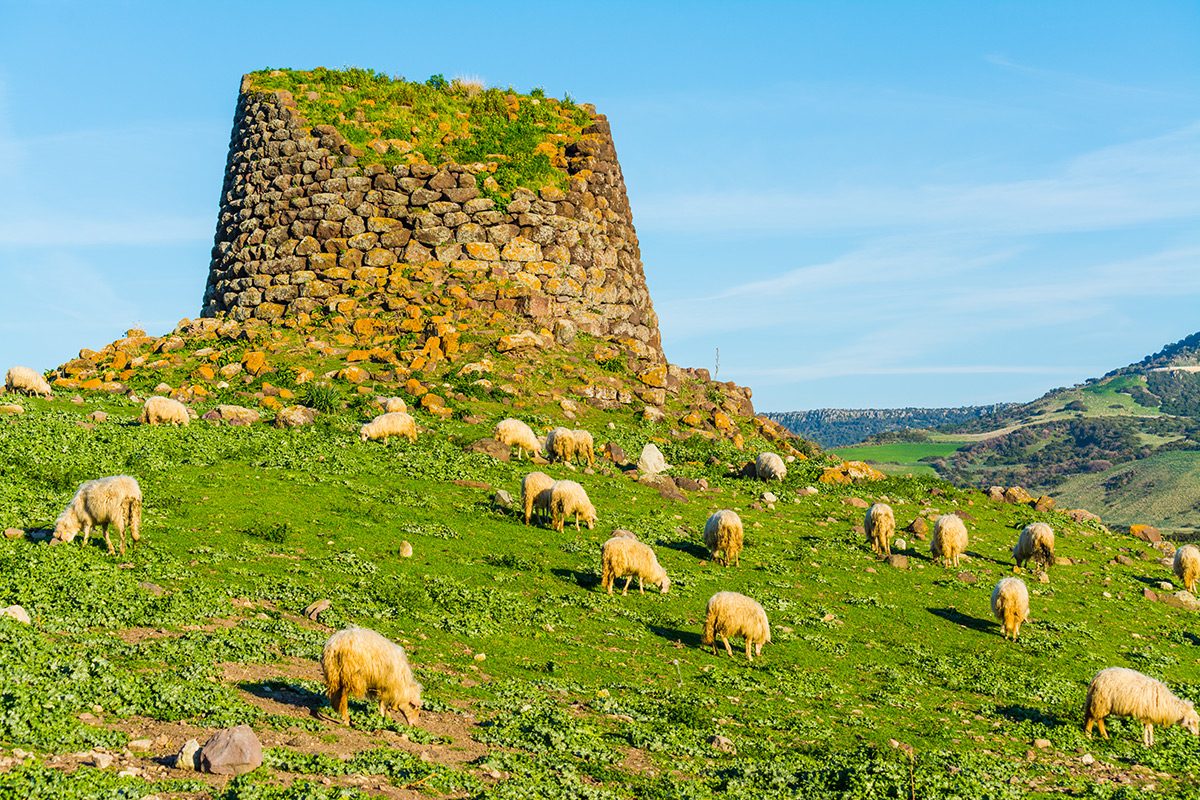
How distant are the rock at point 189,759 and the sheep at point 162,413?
20.5 metres

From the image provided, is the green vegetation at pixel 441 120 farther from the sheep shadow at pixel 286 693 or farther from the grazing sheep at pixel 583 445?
the sheep shadow at pixel 286 693

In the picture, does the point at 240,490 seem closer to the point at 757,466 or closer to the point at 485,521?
the point at 485,521

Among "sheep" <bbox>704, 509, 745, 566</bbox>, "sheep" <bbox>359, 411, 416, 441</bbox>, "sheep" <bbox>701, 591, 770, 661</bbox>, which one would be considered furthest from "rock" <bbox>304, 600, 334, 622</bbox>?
"sheep" <bbox>359, 411, 416, 441</bbox>

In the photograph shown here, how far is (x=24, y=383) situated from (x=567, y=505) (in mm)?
18521

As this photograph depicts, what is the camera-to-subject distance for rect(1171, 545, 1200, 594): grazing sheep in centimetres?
2875

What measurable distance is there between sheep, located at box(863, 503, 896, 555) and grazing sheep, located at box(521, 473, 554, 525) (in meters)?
8.83

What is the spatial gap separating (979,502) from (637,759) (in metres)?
27.8

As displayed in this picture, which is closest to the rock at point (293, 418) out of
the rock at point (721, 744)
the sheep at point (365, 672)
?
the sheep at point (365, 672)

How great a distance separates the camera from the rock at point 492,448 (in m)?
30.1

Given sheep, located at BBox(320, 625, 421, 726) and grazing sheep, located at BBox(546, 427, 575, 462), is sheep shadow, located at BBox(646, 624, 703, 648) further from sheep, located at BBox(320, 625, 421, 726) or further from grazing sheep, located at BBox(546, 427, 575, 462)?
grazing sheep, located at BBox(546, 427, 575, 462)

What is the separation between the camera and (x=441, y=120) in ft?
154

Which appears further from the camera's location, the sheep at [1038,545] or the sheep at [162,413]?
the sheep at [162,413]

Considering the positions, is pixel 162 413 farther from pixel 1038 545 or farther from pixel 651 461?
pixel 1038 545

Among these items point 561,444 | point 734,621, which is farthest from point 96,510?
point 561,444
